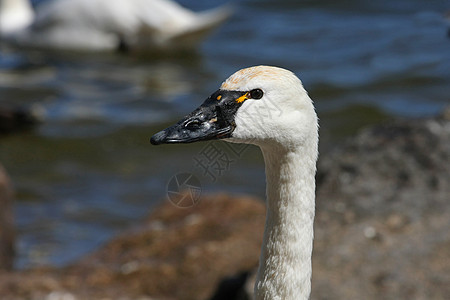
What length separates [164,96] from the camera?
1239 centimetres

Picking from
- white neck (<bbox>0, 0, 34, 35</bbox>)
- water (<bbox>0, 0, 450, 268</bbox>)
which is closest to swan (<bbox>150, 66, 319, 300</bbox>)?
water (<bbox>0, 0, 450, 268</bbox>)

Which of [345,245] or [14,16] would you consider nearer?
[345,245]

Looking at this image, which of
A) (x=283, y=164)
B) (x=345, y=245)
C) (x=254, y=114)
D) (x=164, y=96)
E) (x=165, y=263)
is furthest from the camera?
(x=164, y=96)

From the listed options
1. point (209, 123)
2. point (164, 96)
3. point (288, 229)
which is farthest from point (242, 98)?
point (164, 96)

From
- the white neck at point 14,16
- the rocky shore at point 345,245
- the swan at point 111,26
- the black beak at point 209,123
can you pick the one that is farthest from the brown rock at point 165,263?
the white neck at point 14,16

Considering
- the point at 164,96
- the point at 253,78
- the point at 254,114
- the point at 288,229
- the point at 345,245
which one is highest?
the point at 253,78

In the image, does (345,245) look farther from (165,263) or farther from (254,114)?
(254,114)

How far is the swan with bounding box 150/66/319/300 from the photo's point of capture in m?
2.68

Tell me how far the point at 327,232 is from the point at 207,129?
1.90 metres

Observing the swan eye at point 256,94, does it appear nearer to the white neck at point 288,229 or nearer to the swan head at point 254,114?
the swan head at point 254,114

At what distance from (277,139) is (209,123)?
0.26 metres

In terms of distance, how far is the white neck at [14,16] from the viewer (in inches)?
625

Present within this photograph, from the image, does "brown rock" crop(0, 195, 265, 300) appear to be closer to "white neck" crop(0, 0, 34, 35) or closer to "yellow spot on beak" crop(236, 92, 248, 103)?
"yellow spot on beak" crop(236, 92, 248, 103)

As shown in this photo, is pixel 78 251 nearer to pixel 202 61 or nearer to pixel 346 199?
pixel 346 199
